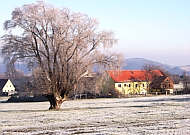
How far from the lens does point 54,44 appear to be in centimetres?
3769

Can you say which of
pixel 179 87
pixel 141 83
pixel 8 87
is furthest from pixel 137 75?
pixel 8 87

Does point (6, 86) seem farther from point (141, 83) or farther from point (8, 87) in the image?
point (141, 83)

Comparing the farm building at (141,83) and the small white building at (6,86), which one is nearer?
the farm building at (141,83)

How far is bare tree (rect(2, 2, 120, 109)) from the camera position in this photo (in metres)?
37.4

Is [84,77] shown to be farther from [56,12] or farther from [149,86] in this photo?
[149,86]

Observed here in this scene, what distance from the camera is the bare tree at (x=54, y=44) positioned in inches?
1473

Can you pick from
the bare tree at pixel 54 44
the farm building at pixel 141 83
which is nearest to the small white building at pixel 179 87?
the farm building at pixel 141 83

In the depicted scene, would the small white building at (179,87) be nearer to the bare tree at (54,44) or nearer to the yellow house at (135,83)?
the yellow house at (135,83)

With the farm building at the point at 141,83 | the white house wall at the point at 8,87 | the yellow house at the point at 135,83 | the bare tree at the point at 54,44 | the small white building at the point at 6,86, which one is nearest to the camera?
the bare tree at the point at 54,44

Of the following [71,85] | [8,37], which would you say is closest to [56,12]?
[8,37]

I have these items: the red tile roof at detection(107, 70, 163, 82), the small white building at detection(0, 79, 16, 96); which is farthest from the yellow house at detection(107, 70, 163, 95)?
the small white building at detection(0, 79, 16, 96)

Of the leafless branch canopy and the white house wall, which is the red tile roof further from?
the leafless branch canopy

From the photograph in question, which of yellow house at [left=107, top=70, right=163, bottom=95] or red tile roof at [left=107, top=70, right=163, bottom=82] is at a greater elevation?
red tile roof at [left=107, top=70, right=163, bottom=82]

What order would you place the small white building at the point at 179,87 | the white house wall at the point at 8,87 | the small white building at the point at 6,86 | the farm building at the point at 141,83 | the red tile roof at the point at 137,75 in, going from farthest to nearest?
1. the white house wall at the point at 8,87
2. the small white building at the point at 6,86
3. the small white building at the point at 179,87
4. the red tile roof at the point at 137,75
5. the farm building at the point at 141,83
